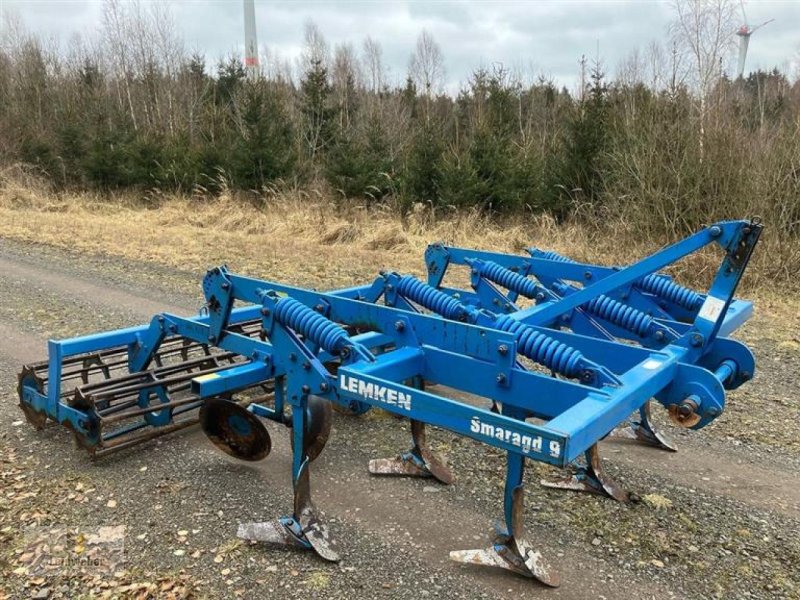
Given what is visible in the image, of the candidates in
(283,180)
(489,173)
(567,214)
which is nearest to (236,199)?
(283,180)

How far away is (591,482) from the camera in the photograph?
3.69 meters

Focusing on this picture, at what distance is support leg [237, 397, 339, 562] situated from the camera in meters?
3.16

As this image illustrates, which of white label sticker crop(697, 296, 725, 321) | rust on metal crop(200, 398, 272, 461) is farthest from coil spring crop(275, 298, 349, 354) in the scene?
white label sticker crop(697, 296, 725, 321)

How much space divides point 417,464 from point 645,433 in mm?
1621

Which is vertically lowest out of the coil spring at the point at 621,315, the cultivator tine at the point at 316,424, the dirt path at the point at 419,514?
the dirt path at the point at 419,514

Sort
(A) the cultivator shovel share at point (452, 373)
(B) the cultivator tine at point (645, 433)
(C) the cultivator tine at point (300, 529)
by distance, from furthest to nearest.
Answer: (B) the cultivator tine at point (645, 433) → (C) the cultivator tine at point (300, 529) → (A) the cultivator shovel share at point (452, 373)

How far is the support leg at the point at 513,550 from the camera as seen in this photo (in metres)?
2.92

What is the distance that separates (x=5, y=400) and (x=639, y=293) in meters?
4.72

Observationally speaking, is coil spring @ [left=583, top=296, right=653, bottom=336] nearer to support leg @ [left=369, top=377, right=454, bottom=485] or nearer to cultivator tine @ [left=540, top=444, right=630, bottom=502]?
cultivator tine @ [left=540, top=444, right=630, bottom=502]

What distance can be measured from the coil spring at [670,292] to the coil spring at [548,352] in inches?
64.9

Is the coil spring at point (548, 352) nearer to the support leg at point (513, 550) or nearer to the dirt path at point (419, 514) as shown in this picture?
the support leg at point (513, 550)

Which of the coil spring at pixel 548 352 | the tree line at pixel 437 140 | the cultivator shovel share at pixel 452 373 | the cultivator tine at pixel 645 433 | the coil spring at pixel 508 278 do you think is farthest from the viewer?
the tree line at pixel 437 140

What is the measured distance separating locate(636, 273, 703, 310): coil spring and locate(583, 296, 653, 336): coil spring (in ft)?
1.63

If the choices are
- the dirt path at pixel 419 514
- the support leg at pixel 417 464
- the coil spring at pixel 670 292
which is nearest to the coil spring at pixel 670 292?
the coil spring at pixel 670 292
